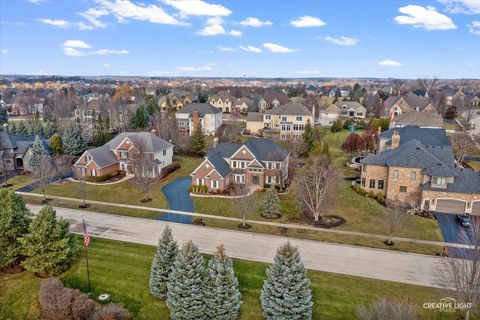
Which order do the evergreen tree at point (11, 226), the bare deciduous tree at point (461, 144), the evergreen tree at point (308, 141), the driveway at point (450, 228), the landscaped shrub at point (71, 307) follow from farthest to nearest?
1. the evergreen tree at point (308, 141)
2. the bare deciduous tree at point (461, 144)
3. the driveway at point (450, 228)
4. the evergreen tree at point (11, 226)
5. the landscaped shrub at point (71, 307)

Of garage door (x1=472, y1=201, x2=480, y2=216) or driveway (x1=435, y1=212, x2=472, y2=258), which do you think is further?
garage door (x1=472, y1=201, x2=480, y2=216)

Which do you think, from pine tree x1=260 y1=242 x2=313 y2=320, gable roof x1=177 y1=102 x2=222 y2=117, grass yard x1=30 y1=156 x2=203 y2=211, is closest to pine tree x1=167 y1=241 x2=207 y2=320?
pine tree x1=260 y1=242 x2=313 y2=320

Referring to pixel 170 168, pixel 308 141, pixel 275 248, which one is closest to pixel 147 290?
pixel 275 248

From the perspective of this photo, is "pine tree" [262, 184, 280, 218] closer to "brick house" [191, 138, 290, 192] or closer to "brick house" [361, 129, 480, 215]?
"brick house" [191, 138, 290, 192]

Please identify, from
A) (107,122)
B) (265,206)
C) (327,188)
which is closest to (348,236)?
(327,188)

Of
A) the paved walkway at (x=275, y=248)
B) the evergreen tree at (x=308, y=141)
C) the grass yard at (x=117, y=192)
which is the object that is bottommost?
the paved walkway at (x=275, y=248)

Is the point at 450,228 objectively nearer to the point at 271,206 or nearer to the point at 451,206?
the point at 451,206

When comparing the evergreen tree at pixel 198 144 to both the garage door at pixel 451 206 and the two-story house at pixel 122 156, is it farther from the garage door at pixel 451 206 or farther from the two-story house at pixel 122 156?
the garage door at pixel 451 206

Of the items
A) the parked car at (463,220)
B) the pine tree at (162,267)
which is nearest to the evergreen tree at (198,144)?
the parked car at (463,220)
